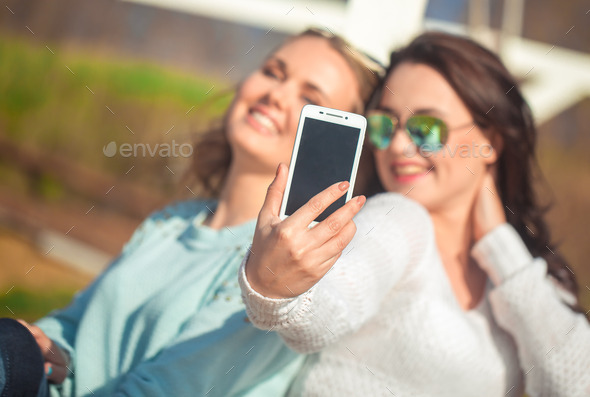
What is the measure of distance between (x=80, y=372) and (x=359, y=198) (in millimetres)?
757

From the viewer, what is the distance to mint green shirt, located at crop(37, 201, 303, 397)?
102 centimetres

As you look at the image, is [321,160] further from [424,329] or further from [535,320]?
[535,320]

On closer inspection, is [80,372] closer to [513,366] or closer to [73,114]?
[513,366]

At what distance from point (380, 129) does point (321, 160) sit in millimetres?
437

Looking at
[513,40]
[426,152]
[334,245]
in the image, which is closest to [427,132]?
[426,152]

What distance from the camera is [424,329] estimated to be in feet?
3.39

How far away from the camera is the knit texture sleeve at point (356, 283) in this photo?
0.76 meters

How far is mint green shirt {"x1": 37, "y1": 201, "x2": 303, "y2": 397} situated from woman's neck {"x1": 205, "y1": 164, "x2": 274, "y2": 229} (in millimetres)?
48

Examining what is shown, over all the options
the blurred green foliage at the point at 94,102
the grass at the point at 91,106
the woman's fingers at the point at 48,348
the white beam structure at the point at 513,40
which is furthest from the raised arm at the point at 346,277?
the blurred green foliage at the point at 94,102

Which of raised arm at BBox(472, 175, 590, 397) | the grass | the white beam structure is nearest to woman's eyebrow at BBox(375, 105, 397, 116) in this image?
raised arm at BBox(472, 175, 590, 397)

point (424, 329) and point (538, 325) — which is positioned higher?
point (538, 325)

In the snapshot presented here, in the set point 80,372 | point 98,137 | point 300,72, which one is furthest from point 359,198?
point 98,137

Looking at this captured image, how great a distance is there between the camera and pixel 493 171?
1370 mm

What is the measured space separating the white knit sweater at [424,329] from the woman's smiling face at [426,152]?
0.12 meters
